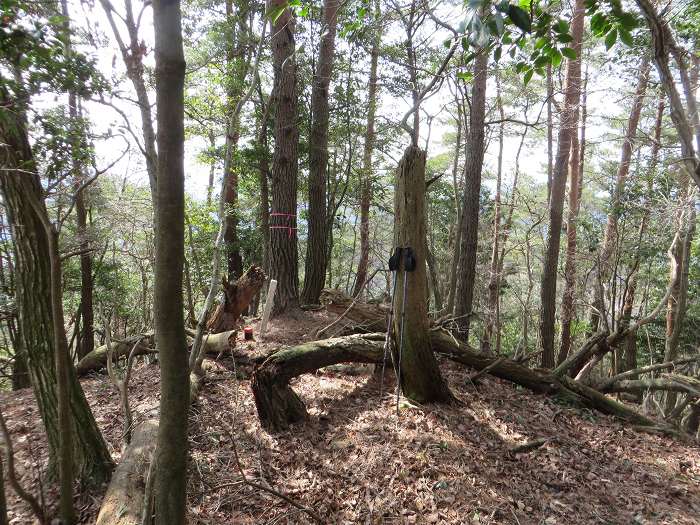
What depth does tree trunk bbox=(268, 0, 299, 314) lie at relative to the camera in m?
7.21

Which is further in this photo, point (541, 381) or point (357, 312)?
point (357, 312)

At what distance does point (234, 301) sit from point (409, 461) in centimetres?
359

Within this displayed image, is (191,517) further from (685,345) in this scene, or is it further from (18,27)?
(685,345)

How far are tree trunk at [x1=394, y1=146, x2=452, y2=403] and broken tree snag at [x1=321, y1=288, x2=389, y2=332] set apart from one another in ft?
4.45

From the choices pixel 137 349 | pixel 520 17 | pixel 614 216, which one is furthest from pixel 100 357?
pixel 614 216

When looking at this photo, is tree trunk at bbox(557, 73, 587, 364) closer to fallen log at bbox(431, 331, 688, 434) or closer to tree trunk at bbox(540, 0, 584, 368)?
tree trunk at bbox(540, 0, 584, 368)

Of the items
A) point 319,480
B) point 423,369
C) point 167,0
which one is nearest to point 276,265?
point 423,369

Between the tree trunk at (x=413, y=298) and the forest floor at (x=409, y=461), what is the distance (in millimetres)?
278

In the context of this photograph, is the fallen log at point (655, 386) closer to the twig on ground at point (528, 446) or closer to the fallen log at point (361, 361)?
the fallen log at point (361, 361)

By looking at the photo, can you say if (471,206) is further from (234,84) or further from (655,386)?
(234,84)

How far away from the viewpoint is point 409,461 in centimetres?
341

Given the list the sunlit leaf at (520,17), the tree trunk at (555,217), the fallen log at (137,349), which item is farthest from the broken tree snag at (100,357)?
the tree trunk at (555,217)

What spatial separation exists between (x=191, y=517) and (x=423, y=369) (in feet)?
8.09

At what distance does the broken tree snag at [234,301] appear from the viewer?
232 inches
